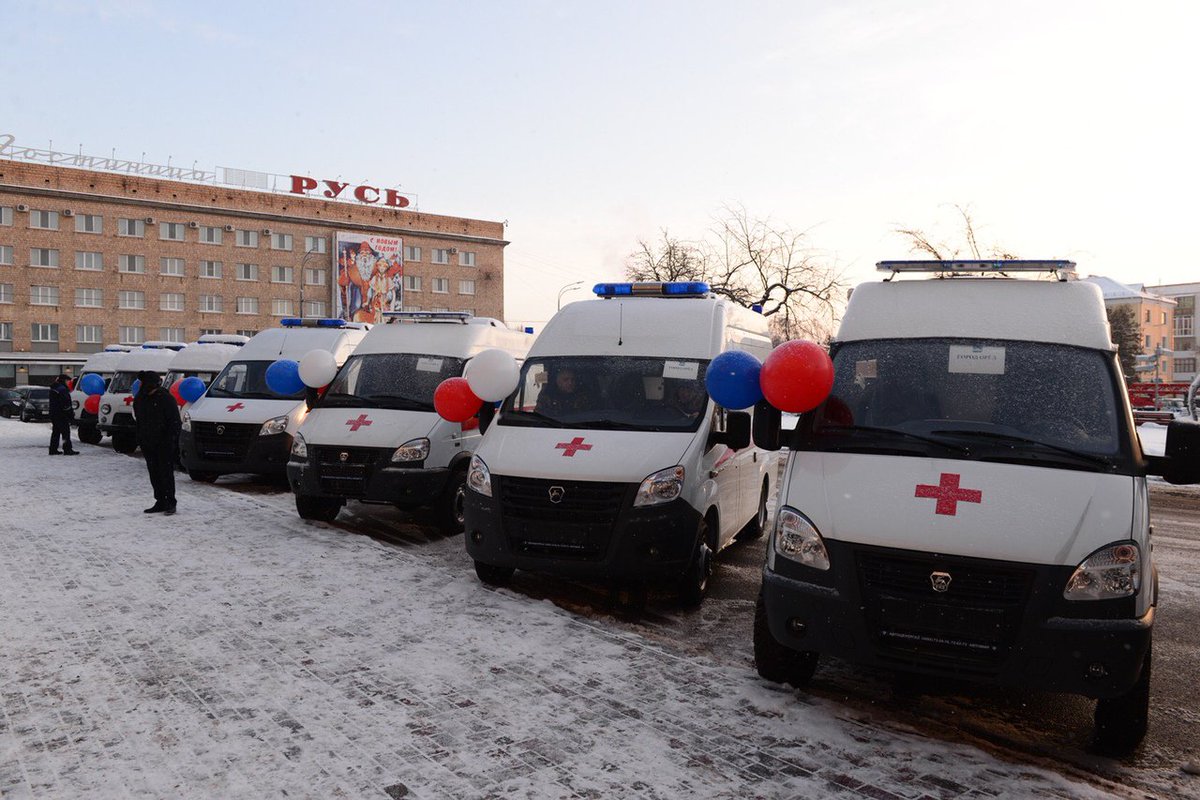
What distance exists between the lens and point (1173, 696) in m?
5.11

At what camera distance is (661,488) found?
20.8 ft

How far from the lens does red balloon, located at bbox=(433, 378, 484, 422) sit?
8594 millimetres

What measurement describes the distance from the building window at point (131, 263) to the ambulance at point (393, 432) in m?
66.8

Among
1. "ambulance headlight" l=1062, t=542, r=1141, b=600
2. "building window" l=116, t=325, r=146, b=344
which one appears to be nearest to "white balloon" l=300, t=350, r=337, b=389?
"ambulance headlight" l=1062, t=542, r=1141, b=600

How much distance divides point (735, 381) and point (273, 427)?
855cm

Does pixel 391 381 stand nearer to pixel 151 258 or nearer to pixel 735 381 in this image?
pixel 735 381

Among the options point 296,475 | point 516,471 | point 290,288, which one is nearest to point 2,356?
point 290,288

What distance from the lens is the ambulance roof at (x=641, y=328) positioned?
7.43 m

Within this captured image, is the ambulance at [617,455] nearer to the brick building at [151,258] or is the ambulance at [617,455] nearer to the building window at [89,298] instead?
the brick building at [151,258]

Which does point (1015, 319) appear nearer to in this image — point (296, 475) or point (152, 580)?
point (152, 580)

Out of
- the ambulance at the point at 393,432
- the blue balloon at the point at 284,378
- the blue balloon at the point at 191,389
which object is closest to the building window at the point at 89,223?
the blue balloon at the point at 191,389

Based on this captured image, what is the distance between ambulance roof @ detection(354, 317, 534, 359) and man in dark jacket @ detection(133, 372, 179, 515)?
232cm

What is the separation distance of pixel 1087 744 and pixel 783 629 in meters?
1.58

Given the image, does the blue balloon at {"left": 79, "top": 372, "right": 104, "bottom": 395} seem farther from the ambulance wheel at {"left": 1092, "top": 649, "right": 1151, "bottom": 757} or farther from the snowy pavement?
the ambulance wheel at {"left": 1092, "top": 649, "right": 1151, "bottom": 757}
